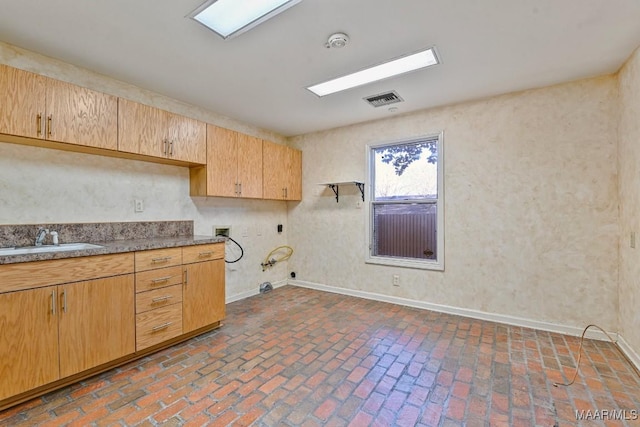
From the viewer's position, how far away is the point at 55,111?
2.08 metres

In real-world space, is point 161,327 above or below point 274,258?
below

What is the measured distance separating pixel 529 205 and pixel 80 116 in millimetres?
4135

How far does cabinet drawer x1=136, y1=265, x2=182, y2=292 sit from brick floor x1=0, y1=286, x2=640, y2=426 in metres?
0.59

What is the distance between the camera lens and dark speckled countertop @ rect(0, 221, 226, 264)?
1841 mm

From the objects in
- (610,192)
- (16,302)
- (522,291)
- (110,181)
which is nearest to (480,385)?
(522,291)

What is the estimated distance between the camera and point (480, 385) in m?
1.97

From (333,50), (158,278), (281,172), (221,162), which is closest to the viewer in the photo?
(333,50)

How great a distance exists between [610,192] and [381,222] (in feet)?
7.46

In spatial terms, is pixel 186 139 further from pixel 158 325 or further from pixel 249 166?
pixel 158 325

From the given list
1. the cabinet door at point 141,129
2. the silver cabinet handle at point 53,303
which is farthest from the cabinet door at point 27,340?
the cabinet door at point 141,129

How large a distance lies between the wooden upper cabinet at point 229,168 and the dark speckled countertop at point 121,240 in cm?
50

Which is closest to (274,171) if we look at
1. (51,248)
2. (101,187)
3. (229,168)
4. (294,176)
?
(294,176)

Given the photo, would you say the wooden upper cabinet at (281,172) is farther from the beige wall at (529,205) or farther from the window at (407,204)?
the beige wall at (529,205)

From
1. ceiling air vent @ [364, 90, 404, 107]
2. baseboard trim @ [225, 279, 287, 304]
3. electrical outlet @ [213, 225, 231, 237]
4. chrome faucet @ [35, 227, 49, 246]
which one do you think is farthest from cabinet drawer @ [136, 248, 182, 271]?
ceiling air vent @ [364, 90, 404, 107]
